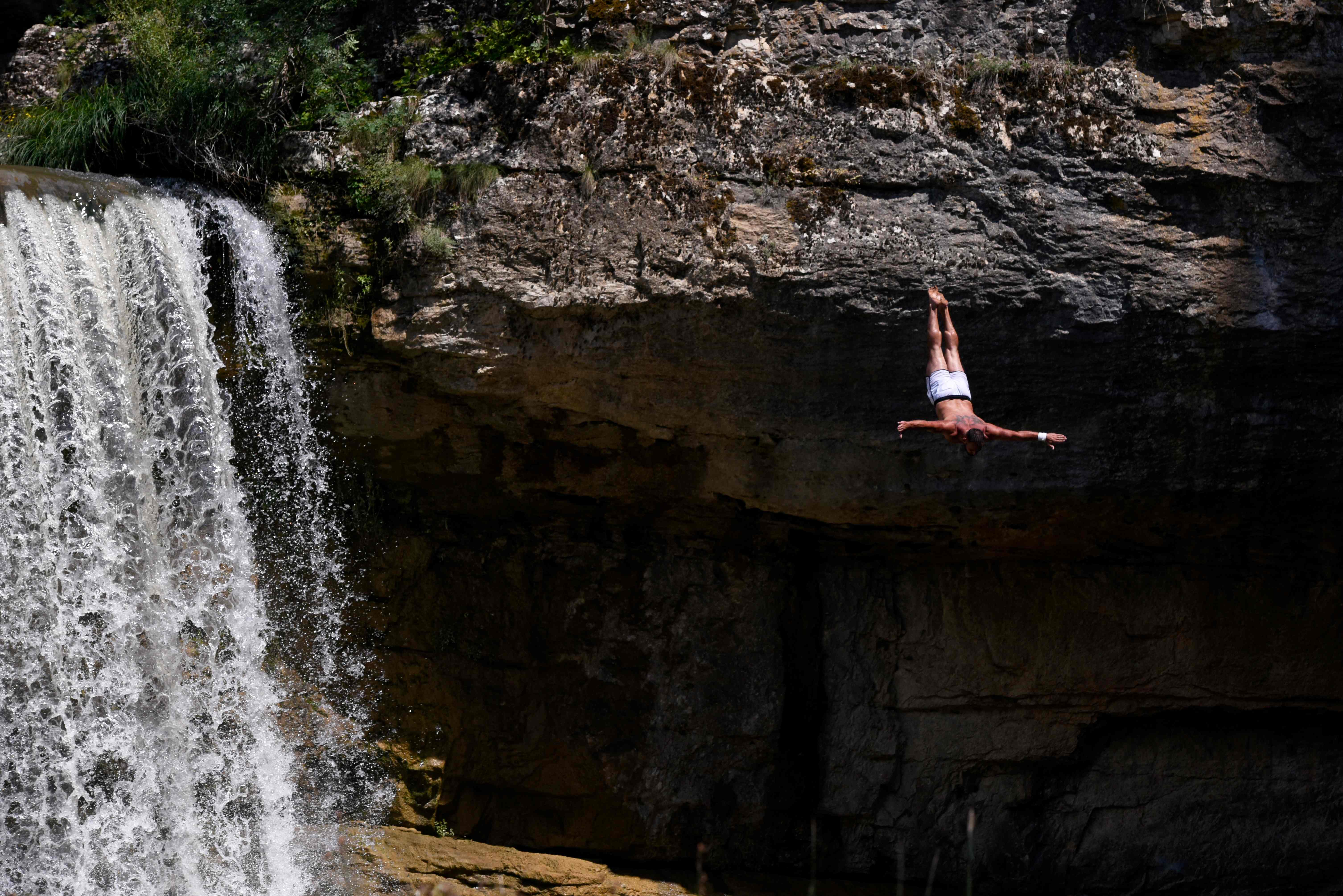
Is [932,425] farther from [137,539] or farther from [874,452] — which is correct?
[137,539]

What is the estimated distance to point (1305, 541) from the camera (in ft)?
21.3

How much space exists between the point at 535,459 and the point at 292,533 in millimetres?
1405

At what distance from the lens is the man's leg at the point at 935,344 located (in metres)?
5.37

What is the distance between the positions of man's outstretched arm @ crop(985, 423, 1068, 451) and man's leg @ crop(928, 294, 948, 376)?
35 centimetres

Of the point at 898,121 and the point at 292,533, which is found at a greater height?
the point at 898,121

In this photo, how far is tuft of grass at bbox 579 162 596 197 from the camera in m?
5.82

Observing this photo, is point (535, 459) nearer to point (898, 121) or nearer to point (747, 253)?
point (747, 253)

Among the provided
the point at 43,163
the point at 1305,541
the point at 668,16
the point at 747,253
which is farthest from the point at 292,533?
the point at 1305,541

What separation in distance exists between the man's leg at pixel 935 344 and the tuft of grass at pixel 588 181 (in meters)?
1.73

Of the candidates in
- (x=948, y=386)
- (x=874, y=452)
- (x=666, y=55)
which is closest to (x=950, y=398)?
(x=948, y=386)

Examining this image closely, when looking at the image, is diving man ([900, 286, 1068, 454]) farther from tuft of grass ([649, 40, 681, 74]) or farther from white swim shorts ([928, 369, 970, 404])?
tuft of grass ([649, 40, 681, 74])

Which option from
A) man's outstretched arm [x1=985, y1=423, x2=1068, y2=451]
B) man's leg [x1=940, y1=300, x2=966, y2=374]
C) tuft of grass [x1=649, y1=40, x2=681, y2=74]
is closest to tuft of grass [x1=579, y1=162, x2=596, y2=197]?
tuft of grass [x1=649, y1=40, x2=681, y2=74]

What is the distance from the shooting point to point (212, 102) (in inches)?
257

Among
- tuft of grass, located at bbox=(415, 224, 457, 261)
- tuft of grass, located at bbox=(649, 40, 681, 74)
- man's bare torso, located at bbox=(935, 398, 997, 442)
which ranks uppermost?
tuft of grass, located at bbox=(649, 40, 681, 74)
